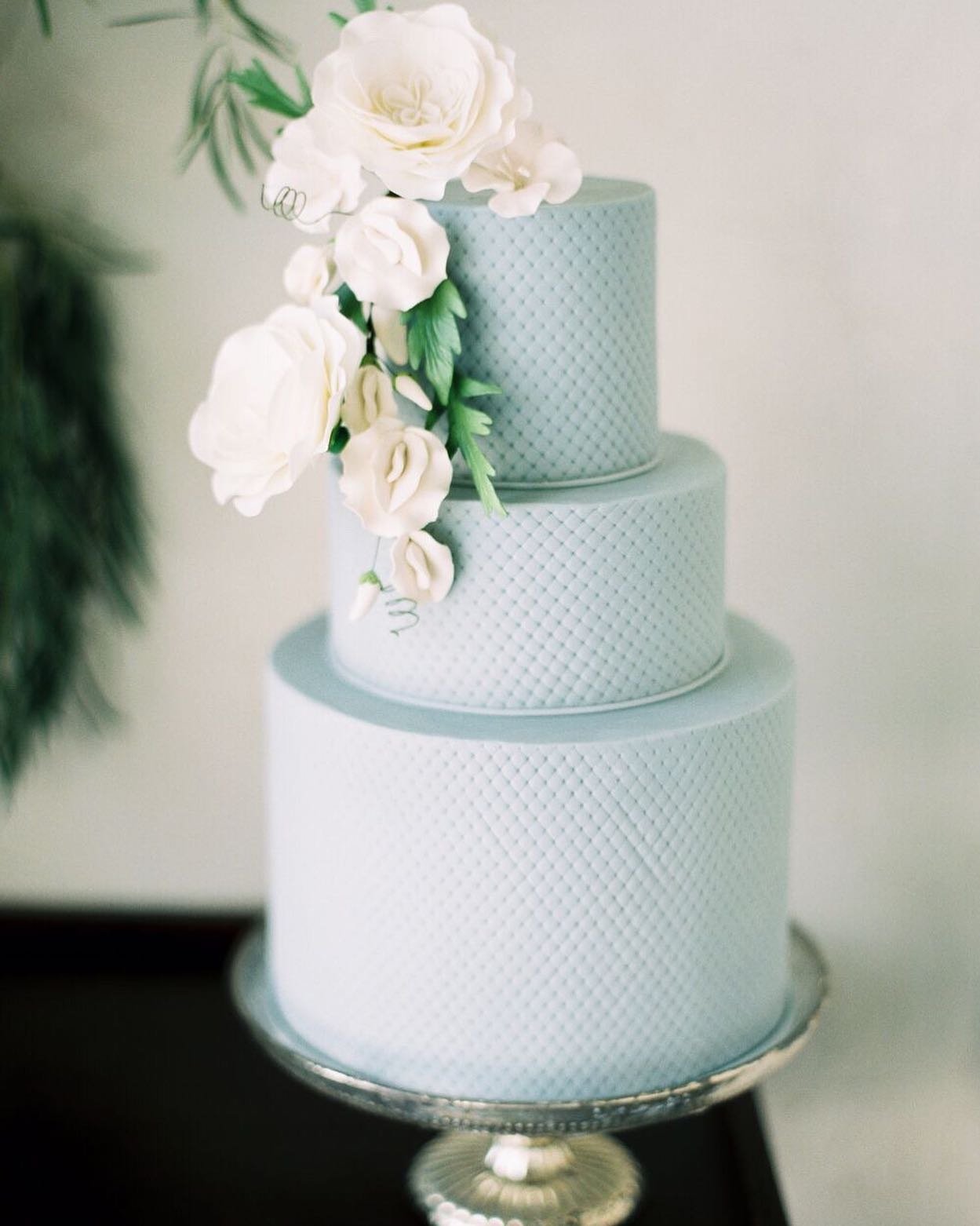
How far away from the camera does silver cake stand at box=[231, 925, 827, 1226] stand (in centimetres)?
91

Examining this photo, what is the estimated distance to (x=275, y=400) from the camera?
84cm

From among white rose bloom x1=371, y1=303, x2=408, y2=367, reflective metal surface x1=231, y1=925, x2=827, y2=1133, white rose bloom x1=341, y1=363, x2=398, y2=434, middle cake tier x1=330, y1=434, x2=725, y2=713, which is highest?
white rose bloom x1=371, y1=303, x2=408, y2=367

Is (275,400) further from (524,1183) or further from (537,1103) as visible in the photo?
(524,1183)

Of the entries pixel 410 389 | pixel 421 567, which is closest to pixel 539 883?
pixel 421 567

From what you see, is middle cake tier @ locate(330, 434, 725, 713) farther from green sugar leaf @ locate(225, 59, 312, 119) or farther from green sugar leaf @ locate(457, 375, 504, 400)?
green sugar leaf @ locate(225, 59, 312, 119)

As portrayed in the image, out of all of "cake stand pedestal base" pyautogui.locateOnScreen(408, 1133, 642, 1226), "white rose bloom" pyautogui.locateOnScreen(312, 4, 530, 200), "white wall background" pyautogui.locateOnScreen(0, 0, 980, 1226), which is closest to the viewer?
"white rose bloom" pyautogui.locateOnScreen(312, 4, 530, 200)

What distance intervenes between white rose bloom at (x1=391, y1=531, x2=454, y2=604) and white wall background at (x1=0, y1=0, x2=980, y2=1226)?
491 mm

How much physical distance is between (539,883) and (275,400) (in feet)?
1.08

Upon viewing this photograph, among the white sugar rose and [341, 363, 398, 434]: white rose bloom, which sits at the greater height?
[341, 363, 398, 434]: white rose bloom

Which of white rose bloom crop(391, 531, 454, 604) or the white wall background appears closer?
white rose bloom crop(391, 531, 454, 604)

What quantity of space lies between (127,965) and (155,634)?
342mm

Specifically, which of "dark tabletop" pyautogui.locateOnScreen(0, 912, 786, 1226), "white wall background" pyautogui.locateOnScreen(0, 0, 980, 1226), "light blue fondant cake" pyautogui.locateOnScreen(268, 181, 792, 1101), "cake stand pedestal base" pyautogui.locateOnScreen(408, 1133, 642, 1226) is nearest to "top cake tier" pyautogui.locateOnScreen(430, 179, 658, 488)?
"light blue fondant cake" pyautogui.locateOnScreen(268, 181, 792, 1101)

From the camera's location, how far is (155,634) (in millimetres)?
1427

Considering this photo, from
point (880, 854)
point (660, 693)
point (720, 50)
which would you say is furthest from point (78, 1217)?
point (720, 50)
